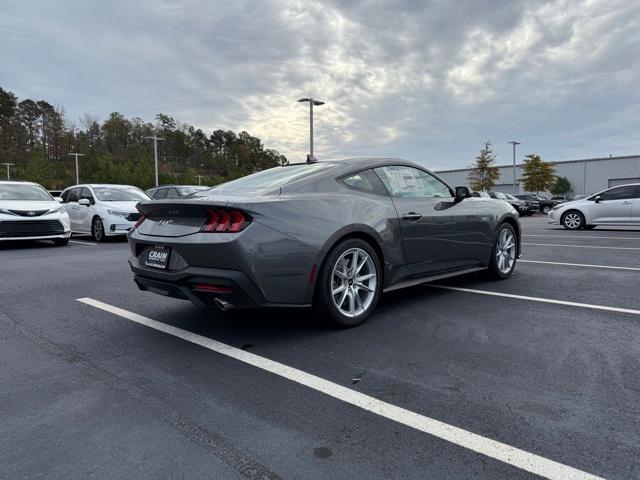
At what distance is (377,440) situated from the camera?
86.8 inches

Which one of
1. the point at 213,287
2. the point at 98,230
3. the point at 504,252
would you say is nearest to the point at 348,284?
the point at 213,287

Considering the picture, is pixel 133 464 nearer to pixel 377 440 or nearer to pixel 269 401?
pixel 269 401

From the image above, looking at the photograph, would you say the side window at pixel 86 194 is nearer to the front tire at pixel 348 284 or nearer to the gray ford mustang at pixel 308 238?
the gray ford mustang at pixel 308 238

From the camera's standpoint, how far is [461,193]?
5.24 meters

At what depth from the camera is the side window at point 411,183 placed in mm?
4500

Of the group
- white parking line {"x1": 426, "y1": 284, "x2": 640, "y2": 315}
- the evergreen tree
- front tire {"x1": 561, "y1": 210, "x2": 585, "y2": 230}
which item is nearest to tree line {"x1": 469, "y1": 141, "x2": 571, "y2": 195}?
the evergreen tree

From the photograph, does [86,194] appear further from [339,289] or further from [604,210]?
[604,210]

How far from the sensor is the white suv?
1035cm

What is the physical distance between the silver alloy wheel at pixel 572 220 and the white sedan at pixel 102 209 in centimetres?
1328

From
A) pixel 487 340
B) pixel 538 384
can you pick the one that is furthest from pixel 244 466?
pixel 487 340

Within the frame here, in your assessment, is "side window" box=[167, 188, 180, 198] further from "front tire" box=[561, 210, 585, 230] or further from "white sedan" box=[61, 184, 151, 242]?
"front tire" box=[561, 210, 585, 230]

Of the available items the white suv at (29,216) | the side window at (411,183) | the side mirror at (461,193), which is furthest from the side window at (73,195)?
the side mirror at (461,193)

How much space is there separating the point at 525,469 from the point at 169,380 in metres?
2.04

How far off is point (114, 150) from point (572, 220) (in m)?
79.5
